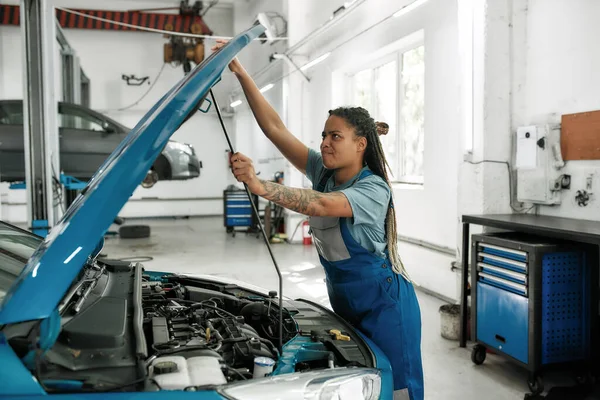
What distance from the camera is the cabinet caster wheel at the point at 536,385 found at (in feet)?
9.33

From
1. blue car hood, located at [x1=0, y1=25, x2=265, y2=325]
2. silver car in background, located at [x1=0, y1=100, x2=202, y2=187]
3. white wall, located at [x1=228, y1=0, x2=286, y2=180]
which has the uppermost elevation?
white wall, located at [x1=228, y1=0, x2=286, y2=180]

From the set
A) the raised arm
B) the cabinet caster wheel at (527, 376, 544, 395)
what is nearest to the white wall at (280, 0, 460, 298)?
the cabinet caster wheel at (527, 376, 544, 395)

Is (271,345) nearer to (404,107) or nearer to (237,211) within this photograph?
(404,107)

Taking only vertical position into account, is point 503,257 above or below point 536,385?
above

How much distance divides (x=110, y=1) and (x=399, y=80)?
8627 mm

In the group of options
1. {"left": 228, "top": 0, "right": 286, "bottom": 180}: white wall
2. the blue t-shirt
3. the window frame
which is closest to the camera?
the blue t-shirt

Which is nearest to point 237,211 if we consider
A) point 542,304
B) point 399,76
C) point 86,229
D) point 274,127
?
point 399,76

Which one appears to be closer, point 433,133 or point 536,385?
point 536,385

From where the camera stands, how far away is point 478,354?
333 centimetres

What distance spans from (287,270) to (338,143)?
15.4ft

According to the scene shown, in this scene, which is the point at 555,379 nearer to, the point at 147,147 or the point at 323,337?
the point at 323,337

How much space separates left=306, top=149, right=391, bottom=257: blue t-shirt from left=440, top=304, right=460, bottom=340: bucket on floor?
88.4 inches

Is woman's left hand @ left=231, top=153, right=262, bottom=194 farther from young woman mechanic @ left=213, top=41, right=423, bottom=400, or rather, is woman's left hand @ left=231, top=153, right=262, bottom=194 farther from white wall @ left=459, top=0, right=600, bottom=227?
white wall @ left=459, top=0, right=600, bottom=227

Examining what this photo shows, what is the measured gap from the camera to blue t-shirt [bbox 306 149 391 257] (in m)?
1.66
